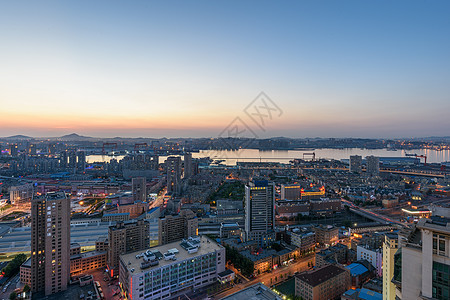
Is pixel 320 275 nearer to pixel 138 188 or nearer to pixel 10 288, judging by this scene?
pixel 10 288

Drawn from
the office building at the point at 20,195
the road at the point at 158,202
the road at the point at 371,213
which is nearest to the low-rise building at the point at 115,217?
the road at the point at 158,202

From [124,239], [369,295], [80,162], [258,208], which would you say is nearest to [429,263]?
[369,295]

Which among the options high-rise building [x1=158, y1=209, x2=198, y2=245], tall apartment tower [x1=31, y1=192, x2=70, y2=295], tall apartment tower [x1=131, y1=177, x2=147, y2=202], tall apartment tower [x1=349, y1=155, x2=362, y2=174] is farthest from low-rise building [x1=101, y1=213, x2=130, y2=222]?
tall apartment tower [x1=349, y1=155, x2=362, y2=174]

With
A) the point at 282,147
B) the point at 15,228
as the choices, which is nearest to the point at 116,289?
the point at 15,228

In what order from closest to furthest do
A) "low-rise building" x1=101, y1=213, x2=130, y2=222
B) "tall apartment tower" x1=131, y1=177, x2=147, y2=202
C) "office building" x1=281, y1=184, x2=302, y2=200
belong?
"low-rise building" x1=101, y1=213, x2=130, y2=222 < "tall apartment tower" x1=131, y1=177, x2=147, y2=202 < "office building" x1=281, y1=184, x2=302, y2=200

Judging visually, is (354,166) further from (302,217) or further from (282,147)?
(282,147)

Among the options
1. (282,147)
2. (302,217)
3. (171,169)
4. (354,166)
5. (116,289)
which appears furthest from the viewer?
(282,147)

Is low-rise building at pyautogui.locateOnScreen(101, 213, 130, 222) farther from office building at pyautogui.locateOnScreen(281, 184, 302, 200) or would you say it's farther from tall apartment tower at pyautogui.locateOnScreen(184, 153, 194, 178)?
tall apartment tower at pyautogui.locateOnScreen(184, 153, 194, 178)
